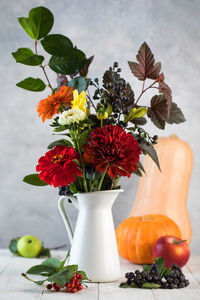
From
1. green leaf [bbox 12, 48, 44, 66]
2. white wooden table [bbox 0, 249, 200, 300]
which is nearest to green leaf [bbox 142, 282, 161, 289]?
white wooden table [bbox 0, 249, 200, 300]

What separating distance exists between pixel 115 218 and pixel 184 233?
288mm

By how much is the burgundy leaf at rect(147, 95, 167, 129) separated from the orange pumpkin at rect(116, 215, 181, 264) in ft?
1.57

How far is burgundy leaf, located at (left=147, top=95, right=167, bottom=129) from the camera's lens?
0.99 meters

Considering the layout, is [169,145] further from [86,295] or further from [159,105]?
[86,295]

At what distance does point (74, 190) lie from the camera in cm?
100

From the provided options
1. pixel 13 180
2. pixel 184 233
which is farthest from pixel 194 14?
pixel 13 180

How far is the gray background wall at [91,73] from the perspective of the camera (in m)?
1.69

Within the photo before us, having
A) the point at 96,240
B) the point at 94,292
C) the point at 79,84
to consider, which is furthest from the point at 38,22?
the point at 94,292

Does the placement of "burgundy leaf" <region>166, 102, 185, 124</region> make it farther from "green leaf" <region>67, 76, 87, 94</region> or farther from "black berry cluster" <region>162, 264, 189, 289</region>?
"black berry cluster" <region>162, 264, 189, 289</region>

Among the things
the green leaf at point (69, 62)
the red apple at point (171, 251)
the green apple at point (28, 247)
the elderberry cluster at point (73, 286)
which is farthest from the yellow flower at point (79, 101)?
the green apple at point (28, 247)

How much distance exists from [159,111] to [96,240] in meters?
0.35

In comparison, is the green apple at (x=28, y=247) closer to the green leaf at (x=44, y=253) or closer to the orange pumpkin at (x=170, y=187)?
the green leaf at (x=44, y=253)

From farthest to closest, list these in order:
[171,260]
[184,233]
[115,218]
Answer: [115,218] → [184,233] → [171,260]

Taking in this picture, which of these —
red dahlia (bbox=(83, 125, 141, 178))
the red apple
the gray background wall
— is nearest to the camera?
red dahlia (bbox=(83, 125, 141, 178))
